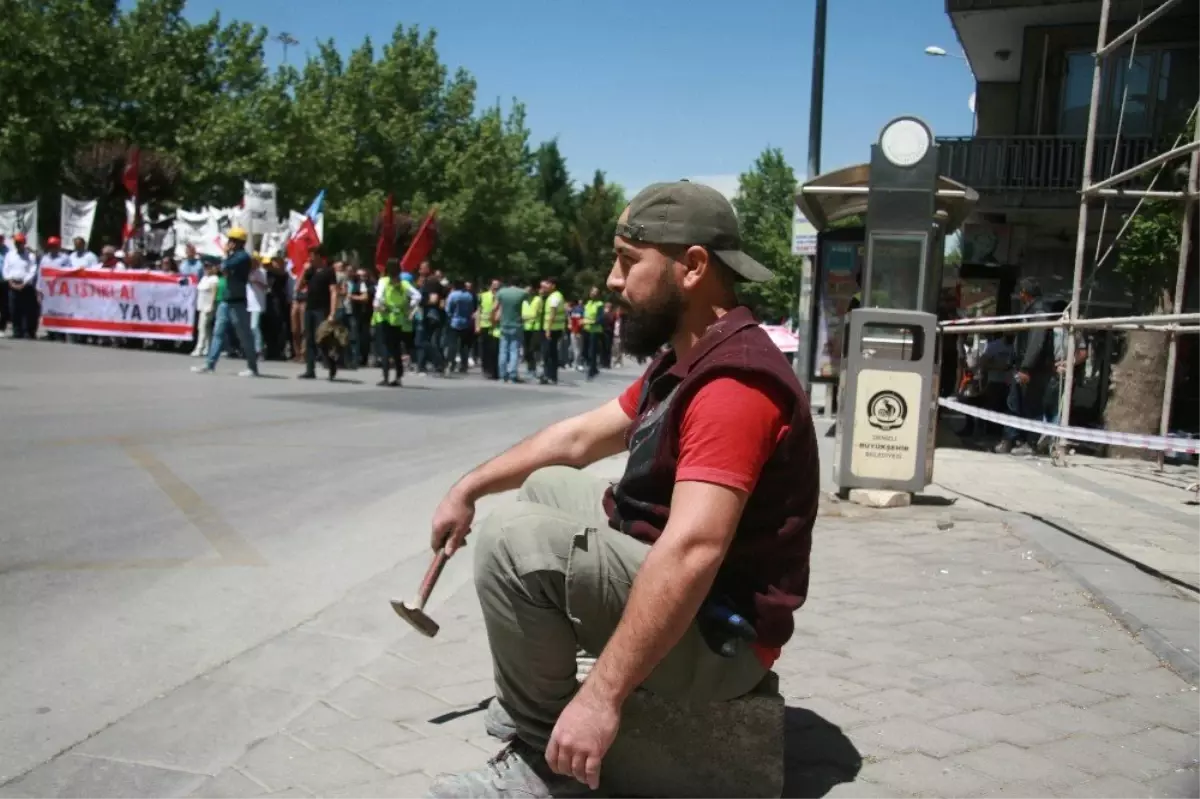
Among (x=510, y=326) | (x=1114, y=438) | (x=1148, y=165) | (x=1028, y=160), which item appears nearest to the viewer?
(x=1114, y=438)

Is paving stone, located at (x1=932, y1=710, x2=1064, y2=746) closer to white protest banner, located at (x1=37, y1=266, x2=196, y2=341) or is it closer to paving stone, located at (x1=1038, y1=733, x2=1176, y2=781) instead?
paving stone, located at (x1=1038, y1=733, x2=1176, y2=781)

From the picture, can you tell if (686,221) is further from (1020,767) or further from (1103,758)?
(1103,758)

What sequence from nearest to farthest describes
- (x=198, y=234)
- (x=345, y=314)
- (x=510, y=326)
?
(x=510, y=326) < (x=345, y=314) < (x=198, y=234)

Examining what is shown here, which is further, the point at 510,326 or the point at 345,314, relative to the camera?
the point at 345,314

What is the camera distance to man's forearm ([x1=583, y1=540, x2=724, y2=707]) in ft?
7.22

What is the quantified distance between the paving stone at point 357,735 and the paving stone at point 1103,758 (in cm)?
187

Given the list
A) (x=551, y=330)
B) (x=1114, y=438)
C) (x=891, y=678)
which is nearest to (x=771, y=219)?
(x=551, y=330)

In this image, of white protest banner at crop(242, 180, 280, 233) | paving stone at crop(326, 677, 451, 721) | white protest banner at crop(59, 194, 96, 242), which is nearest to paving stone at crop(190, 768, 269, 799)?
paving stone at crop(326, 677, 451, 721)

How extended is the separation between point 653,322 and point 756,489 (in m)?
0.50

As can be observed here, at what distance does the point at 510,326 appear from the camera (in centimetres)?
1975

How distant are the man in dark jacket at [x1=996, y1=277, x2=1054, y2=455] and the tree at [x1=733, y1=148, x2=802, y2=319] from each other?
59.7 metres

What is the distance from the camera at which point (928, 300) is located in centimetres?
1026

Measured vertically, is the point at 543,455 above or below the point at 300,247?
below

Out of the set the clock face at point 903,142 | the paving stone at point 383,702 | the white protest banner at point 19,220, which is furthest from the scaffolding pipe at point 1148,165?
the white protest banner at point 19,220
